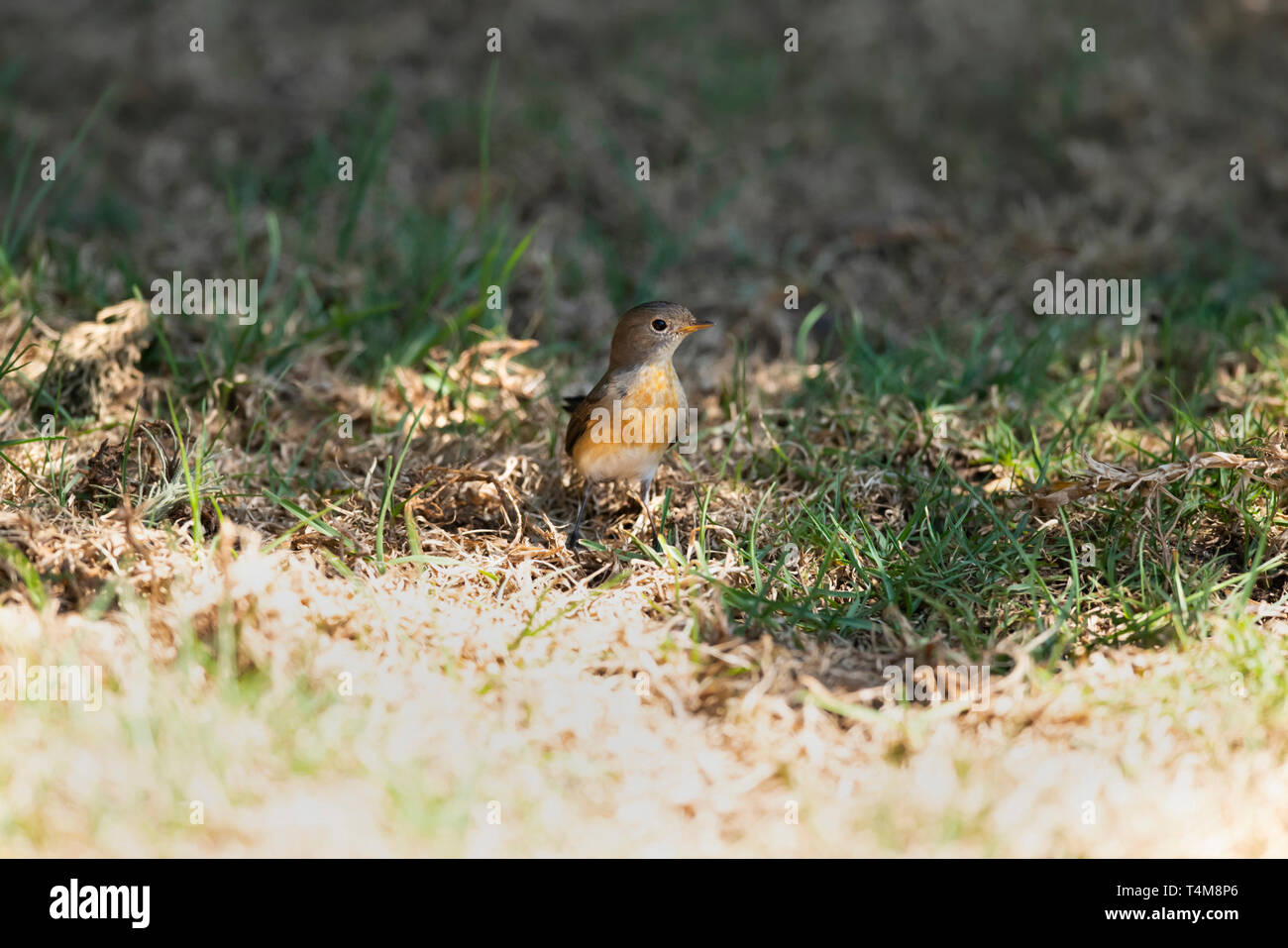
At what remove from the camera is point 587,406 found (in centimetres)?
481

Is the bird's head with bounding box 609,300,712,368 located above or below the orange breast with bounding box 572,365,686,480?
above

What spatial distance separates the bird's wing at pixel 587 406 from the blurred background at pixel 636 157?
53.1 inches

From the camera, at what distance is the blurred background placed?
660 cm

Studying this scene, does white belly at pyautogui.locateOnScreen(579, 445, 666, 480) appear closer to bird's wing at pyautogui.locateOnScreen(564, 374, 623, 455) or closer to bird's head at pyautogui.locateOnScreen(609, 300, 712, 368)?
bird's wing at pyautogui.locateOnScreen(564, 374, 623, 455)

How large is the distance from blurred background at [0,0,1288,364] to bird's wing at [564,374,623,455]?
4.42 feet

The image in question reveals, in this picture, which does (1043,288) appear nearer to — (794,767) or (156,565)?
(794,767)

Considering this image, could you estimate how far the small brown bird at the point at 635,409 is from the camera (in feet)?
15.3

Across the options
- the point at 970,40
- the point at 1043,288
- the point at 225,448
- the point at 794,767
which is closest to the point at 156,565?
the point at 225,448

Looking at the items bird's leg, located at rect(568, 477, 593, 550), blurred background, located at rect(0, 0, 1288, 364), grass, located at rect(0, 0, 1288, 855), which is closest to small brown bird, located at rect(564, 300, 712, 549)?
bird's leg, located at rect(568, 477, 593, 550)

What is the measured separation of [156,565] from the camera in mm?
3965

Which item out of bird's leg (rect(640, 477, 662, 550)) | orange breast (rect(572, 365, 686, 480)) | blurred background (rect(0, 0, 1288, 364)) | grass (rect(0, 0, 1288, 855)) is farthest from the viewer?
blurred background (rect(0, 0, 1288, 364))

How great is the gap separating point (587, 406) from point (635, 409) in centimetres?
24

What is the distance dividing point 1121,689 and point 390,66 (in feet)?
24.2

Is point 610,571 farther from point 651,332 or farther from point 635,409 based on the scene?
point 651,332
